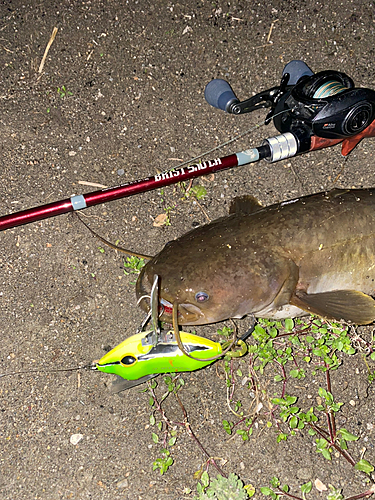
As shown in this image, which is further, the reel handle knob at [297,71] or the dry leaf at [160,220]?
the dry leaf at [160,220]

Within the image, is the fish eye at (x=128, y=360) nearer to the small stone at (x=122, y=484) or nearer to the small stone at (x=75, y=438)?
the small stone at (x=75, y=438)

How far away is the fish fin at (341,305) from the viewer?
2.68 m

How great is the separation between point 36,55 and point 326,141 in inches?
89.2

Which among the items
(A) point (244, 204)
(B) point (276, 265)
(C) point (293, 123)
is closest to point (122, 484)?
(B) point (276, 265)

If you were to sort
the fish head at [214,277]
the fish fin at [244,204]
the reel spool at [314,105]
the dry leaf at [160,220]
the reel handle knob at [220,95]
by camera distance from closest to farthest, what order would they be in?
the fish head at [214,277] → the reel spool at [314,105] → the fish fin at [244,204] → the reel handle knob at [220,95] → the dry leaf at [160,220]

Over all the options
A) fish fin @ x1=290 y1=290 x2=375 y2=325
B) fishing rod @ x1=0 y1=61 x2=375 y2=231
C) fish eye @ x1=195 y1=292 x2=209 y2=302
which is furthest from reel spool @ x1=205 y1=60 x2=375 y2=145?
fish eye @ x1=195 y1=292 x2=209 y2=302

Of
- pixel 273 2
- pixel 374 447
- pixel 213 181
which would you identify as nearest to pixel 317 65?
pixel 273 2

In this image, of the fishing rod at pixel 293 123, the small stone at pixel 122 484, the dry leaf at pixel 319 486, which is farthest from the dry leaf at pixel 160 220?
the dry leaf at pixel 319 486

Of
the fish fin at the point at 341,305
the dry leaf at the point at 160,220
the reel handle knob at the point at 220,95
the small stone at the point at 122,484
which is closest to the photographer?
the fish fin at the point at 341,305

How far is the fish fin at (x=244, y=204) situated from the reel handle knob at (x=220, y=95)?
0.61 metres

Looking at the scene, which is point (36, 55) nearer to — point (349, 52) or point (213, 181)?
point (213, 181)

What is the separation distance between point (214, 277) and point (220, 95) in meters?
1.44

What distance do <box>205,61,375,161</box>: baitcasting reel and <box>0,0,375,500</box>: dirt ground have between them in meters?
0.39

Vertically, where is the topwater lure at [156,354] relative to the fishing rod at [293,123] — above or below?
below
